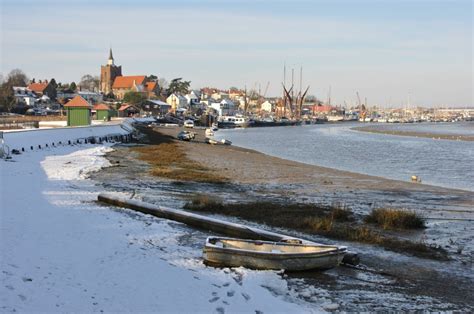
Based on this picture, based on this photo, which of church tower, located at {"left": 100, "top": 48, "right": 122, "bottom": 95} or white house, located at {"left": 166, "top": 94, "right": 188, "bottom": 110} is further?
church tower, located at {"left": 100, "top": 48, "right": 122, "bottom": 95}

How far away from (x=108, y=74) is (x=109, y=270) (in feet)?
618

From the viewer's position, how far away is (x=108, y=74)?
190 m

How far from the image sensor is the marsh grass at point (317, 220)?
43.0 ft

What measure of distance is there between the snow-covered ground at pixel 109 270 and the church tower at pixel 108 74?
178052 millimetres

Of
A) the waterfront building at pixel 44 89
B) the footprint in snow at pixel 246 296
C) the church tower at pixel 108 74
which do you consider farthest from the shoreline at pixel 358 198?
the church tower at pixel 108 74

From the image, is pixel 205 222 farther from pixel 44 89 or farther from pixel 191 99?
pixel 191 99

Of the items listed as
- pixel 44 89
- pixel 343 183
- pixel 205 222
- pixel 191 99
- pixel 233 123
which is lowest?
pixel 343 183

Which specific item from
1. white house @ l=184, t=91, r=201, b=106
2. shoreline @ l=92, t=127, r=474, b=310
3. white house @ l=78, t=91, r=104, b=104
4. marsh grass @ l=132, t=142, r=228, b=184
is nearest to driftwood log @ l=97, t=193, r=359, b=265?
shoreline @ l=92, t=127, r=474, b=310

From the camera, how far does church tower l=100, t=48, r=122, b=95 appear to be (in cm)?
18888

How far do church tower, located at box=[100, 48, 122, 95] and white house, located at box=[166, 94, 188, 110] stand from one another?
24852mm

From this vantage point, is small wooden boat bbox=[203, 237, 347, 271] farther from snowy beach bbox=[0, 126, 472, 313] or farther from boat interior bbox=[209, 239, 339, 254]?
snowy beach bbox=[0, 126, 472, 313]

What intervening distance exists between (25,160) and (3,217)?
1512 cm

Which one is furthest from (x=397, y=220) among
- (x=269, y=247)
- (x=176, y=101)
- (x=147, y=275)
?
(x=176, y=101)

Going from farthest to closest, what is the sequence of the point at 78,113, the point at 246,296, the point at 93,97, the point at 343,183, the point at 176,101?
the point at 176,101
the point at 93,97
the point at 78,113
the point at 343,183
the point at 246,296
